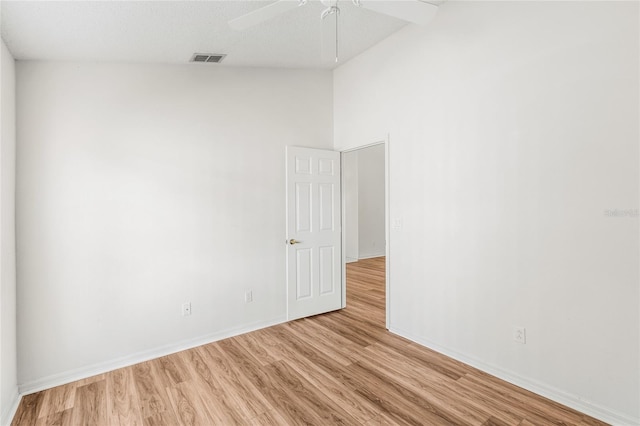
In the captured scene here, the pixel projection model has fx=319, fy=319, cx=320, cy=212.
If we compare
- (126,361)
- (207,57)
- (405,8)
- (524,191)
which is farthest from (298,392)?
(207,57)

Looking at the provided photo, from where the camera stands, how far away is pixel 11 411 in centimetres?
222

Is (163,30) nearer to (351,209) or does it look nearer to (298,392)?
(298,392)

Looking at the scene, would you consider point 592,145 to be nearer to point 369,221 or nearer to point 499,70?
point 499,70

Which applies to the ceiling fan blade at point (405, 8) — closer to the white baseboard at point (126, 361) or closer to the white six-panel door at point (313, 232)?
the white six-panel door at point (313, 232)

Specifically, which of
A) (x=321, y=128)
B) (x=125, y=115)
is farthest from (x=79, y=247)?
(x=321, y=128)

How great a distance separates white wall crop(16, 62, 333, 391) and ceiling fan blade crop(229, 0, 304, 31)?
1.53 m

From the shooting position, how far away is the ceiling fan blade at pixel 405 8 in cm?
180

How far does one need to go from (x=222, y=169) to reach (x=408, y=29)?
2366 millimetres

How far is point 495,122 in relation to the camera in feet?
8.37

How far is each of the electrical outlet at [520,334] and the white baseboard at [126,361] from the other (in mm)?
2459

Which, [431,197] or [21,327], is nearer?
[21,327]

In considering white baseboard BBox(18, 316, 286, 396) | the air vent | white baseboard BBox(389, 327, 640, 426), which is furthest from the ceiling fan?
white baseboard BBox(18, 316, 286, 396)

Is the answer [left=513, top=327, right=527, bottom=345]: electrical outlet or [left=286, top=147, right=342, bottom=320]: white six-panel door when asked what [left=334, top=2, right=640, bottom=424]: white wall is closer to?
[left=513, top=327, right=527, bottom=345]: electrical outlet

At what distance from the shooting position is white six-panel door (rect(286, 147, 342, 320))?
380cm
